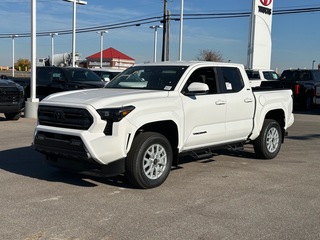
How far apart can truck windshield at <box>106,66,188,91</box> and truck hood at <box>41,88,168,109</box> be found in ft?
1.29

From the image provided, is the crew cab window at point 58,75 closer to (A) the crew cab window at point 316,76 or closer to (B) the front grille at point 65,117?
(B) the front grille at point 65,117

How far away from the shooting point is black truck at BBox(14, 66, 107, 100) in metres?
15.4

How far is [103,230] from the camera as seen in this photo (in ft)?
14.5

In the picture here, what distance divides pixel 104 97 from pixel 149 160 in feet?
3.55

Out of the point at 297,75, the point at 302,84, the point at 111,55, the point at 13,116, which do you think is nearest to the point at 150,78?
the point at 13,116

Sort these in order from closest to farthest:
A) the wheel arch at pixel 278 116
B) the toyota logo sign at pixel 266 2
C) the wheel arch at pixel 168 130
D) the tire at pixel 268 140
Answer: the wheel arch at pixel 168 130 → the tire at pixel 268 140 → the wheel arch at pixel 278 116 → the toyota logo sign at pixel 266 2

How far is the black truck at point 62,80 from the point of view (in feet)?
50.5

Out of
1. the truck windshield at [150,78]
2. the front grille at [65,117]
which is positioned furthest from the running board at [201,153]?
the front grille at [65,117]

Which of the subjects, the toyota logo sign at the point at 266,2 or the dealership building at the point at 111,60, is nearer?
the toyota logo sign at the point at 266,2

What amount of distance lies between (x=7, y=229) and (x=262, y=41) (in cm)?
2470

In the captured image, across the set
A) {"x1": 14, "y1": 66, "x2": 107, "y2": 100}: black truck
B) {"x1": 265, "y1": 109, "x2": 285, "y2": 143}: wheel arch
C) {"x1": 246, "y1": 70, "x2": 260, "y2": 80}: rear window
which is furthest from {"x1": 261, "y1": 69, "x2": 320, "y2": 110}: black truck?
{"x1": 265, "y1": 109, "x2": 285, "y2": 143}: wheel arch

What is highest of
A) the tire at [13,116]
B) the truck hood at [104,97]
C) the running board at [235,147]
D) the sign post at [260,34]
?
the sign post at [260,34]

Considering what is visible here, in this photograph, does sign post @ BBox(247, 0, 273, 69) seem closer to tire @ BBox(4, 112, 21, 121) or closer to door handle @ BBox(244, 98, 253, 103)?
tire @ BBox(4, 112, 21, 121)

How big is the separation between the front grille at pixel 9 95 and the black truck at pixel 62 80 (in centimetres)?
A: 242
